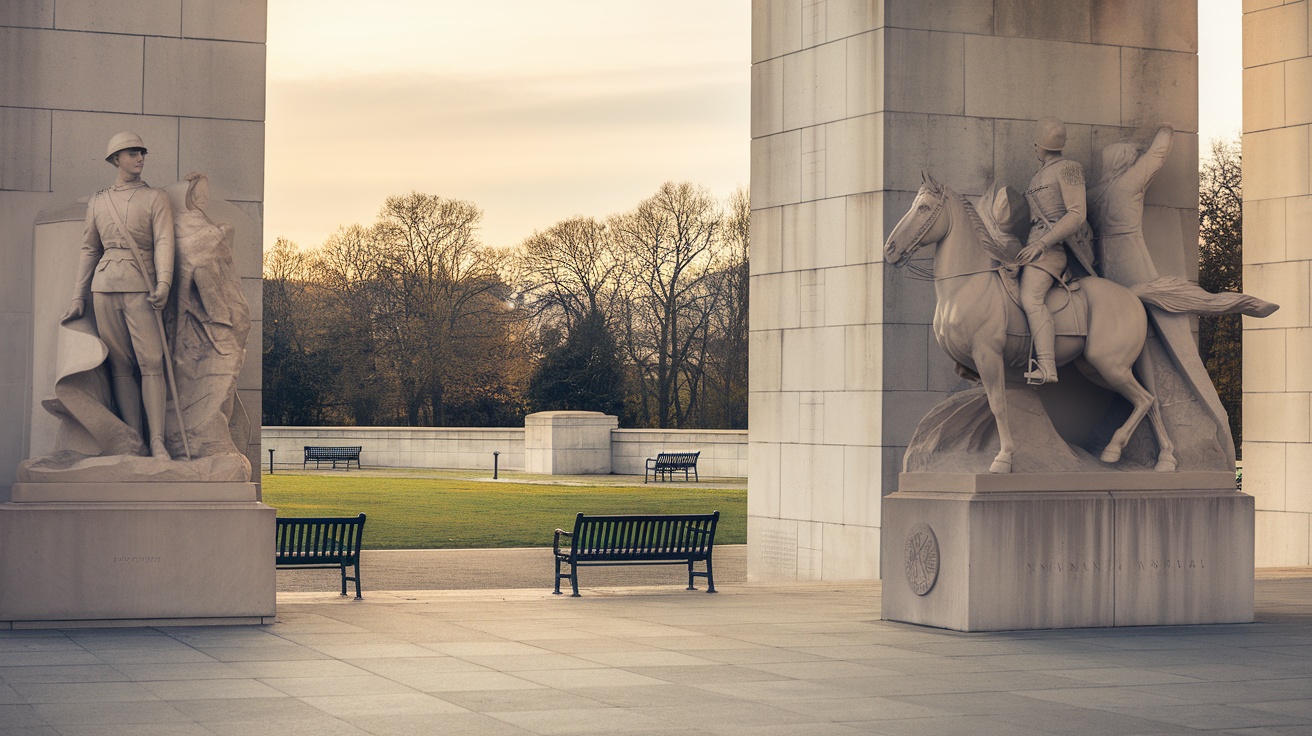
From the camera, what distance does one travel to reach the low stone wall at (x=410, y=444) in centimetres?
5100

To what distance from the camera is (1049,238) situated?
519 inches

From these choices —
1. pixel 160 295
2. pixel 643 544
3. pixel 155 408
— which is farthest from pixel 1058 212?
pixel 155 408

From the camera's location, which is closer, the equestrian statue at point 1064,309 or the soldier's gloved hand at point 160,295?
the soldier's gloved hand at point 160,295

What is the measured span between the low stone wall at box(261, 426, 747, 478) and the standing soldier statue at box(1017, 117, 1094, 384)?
102 feet

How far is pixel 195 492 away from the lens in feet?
41.2

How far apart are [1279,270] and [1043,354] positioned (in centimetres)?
893

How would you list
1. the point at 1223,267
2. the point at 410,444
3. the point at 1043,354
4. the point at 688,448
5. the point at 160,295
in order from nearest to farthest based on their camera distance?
the point at 160,295
the point at 1043,354
the point at 1223,267
the point at 688,448
the point at 410,444

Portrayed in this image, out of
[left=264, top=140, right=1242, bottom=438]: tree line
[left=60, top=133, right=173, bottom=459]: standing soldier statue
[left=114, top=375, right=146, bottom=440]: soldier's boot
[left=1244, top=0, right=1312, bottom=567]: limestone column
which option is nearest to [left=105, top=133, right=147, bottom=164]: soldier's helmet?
[left=60, top=133, right=173, bottom=459]: standing soldier statue

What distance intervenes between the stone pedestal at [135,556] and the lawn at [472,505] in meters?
10.2

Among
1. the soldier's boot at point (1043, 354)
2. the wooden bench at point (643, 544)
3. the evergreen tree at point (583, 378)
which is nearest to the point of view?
the soldier's boot at point (1043, 354)

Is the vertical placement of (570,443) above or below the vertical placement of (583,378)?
below

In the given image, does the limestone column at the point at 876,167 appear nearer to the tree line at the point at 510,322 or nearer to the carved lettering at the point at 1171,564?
the carved lettering at the point at 1171,564

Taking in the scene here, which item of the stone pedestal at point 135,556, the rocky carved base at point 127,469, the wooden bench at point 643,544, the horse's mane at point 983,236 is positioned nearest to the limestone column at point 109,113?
the rocky carved base at point 127,469

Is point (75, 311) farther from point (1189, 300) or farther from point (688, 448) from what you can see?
point (688, 448)
